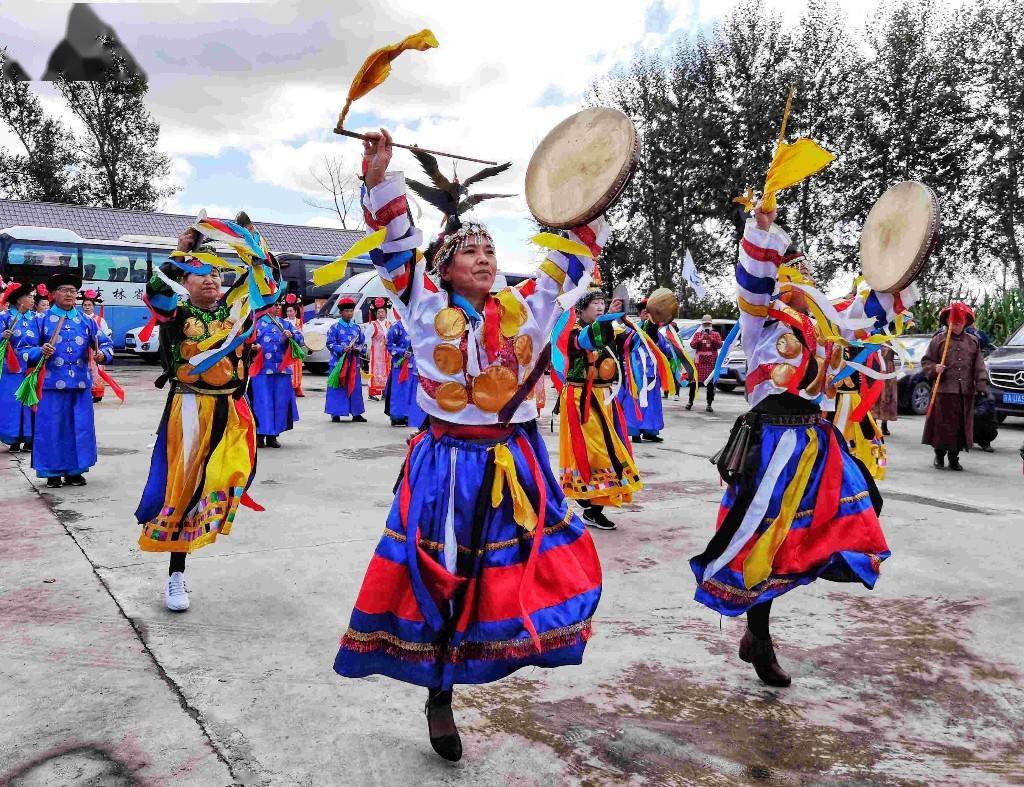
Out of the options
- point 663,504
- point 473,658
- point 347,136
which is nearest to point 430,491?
point 473,658

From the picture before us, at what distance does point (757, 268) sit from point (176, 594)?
314cm

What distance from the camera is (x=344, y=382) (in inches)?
495

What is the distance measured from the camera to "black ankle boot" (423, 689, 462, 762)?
2775 millimetres

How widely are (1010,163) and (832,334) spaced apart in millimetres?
27615

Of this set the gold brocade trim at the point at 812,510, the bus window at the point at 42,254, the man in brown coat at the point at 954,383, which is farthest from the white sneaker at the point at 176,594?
the bus window at the point at 42,254

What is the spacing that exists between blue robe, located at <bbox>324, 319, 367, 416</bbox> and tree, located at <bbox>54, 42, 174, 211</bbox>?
2945 cm

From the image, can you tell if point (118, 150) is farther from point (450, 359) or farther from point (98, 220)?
point (450, 359)

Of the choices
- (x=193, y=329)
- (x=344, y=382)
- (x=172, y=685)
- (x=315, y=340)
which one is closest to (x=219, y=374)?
(x=193, y=329)

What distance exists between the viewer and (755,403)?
364 centimetres

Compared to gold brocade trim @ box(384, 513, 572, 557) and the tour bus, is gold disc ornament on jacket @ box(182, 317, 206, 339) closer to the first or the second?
gold brocade trim @ box(384, 513, 572, 557)

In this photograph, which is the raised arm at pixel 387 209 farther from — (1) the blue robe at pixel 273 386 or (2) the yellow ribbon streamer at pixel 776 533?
(1) the blue robe at pixel 273 386

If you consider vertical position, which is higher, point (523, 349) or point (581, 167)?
point (581, 167)

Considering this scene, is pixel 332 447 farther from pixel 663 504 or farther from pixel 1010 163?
pixel 1010 163

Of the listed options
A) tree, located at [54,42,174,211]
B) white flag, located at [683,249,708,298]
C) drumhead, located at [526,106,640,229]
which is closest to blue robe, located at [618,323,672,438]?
white flag, located at [683,249,708,298]
